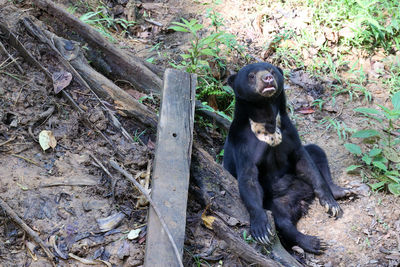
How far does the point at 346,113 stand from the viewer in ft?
18.4

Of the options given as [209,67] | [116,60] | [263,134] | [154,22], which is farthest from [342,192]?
[154,22]

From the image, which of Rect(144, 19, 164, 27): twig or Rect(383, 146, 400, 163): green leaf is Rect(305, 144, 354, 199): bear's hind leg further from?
Rect(144, 19, 164, 27): twig

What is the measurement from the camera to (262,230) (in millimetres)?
3430

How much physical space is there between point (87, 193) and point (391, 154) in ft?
10.00

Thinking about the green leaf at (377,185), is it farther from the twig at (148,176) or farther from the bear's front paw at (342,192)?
the twig at (148,176)

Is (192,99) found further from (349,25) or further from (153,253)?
(349,25)

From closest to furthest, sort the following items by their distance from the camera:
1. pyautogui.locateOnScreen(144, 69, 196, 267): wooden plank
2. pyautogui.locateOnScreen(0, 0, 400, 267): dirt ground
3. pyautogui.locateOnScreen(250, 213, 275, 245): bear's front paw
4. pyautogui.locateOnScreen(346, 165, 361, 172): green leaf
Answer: pyautogui.locateOnScreen(144, 69, 196, 267): wooden plank → pyautogui.locateOnScreen(0, 0, 400, 267): dirt ground → pyautogui.locateOnScreen(250, 213, 275, 245): bear's front paw → pyautogui.locateOnScreen(346, 165, 361, 172): green leaf

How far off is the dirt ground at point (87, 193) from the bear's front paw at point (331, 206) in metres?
0.07

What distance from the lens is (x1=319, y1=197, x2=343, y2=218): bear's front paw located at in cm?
420

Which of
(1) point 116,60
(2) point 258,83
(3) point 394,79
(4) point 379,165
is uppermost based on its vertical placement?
(2) point 258,83

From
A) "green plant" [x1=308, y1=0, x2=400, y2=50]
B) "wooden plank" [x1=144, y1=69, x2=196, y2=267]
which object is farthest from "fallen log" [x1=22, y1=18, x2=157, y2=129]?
"green plant" [x1=308, y1=0, x2=400, y2=50]

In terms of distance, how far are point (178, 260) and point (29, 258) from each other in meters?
1.08

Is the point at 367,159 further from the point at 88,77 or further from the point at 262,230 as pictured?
the point at 88,77

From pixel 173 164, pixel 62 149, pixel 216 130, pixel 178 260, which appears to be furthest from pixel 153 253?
pixel 216 130
